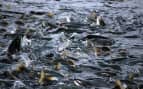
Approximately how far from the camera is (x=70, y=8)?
41.2ft

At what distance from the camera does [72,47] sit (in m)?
8.36

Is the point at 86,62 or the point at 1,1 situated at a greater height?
the point at 1,1

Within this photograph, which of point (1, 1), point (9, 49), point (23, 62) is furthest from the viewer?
point (1, 1)

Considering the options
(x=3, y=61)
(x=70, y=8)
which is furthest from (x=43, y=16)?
(x=3, y=61)

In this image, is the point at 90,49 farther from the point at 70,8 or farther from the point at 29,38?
the point at 70,8

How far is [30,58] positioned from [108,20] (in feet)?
13.7

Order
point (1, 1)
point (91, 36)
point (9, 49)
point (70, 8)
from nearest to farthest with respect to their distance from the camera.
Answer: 1. point (9, 49)
2. point (91, 36)
3. point (70, 8)
4. point (1, 1)

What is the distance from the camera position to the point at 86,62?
762cm

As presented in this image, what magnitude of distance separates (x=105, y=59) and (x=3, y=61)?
2.14 meters

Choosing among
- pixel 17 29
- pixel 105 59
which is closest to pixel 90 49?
pixel 105 59

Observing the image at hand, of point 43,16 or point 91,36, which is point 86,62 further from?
point 43,16

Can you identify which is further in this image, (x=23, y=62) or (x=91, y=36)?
(x=91, y=36)

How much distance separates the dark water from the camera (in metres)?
6.67

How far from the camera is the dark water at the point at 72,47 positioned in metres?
6.67
